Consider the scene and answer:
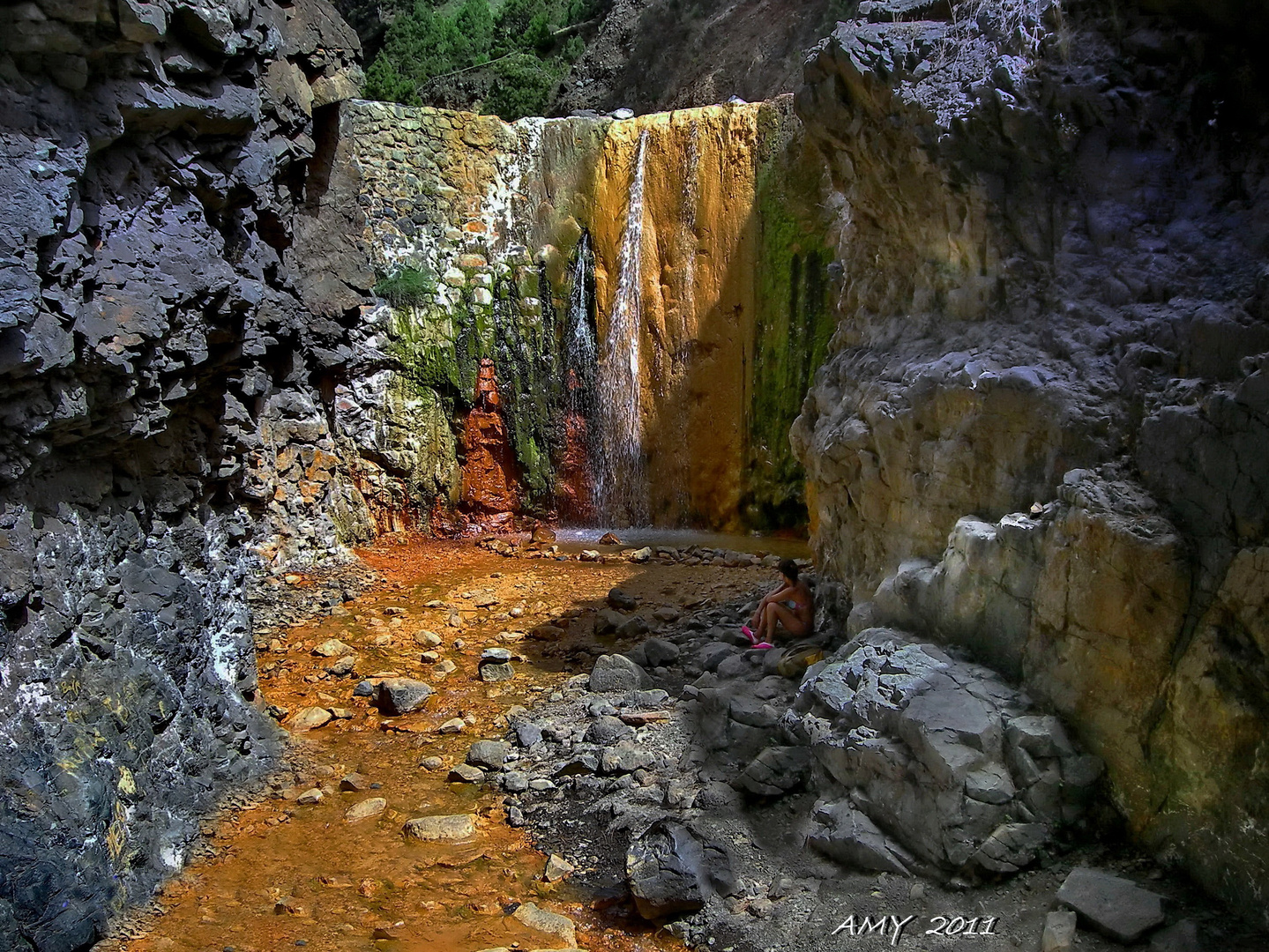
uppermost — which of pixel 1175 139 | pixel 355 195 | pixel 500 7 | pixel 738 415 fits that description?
pixel 500 7

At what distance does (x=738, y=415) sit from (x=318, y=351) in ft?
18.4

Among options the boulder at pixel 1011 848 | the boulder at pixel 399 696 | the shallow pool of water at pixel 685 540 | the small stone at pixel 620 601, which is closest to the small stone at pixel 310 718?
the boulder at pixel 399 696

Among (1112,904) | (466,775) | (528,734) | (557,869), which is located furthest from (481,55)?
(1112,904)

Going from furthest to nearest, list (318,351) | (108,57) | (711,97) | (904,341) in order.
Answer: (711,97)
(318,351)
(904,341)
(108,57)

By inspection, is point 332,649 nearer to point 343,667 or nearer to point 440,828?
point 343,667

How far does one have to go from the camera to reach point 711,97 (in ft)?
57.7

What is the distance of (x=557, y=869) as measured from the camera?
4.94 meters

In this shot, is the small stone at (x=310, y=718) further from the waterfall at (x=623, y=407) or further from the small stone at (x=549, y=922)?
the waterfall at (x=623, y=407)

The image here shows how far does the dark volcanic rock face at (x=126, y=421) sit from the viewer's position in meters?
3.92

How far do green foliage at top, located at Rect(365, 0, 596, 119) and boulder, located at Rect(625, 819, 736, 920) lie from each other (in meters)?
17.4

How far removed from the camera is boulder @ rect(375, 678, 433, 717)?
22.9ft

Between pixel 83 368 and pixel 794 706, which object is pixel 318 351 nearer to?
pixel 83 368

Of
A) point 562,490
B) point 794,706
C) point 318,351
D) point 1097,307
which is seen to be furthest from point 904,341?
point 562,490

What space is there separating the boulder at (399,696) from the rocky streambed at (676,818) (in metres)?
0.02
